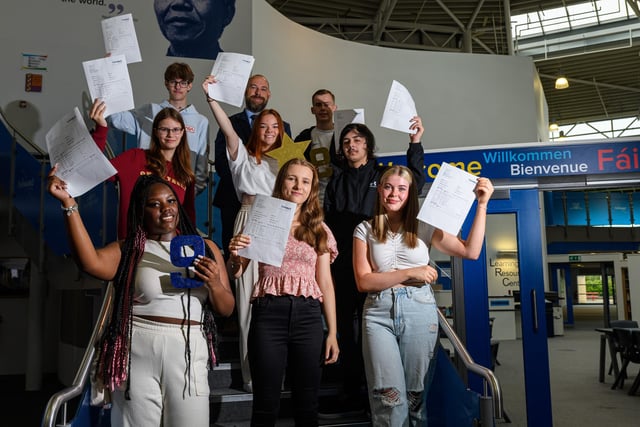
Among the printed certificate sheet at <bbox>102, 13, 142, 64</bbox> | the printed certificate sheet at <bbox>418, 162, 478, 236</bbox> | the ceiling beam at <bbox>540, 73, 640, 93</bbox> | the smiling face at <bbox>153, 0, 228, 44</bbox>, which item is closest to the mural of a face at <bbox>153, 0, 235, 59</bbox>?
the smiling face at <bbox>153, 0, 228, 44</bbox>

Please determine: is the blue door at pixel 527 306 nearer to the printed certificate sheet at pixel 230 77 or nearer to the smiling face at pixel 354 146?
the smiling face at pixel 354 146

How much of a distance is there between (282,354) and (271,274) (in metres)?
0.33

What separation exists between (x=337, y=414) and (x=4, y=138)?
4.28m

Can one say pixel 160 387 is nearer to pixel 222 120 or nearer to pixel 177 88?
pixel 222 120

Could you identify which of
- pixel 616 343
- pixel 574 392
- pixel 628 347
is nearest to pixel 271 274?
pixel 574 392

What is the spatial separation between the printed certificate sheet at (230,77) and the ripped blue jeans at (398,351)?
133cm

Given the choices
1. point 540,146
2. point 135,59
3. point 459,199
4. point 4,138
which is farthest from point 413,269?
point 4,138

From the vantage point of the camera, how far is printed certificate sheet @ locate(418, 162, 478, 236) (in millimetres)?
2676

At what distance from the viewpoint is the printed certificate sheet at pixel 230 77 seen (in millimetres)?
3178

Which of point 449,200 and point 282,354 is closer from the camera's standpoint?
point 282,354

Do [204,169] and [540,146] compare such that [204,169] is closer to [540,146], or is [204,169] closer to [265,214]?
[265,214]

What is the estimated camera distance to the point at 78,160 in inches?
89.5

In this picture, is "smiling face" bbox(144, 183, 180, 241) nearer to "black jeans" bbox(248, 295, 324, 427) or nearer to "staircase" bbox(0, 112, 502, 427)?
"black jeans" bbox(248, 295, 324, 427)

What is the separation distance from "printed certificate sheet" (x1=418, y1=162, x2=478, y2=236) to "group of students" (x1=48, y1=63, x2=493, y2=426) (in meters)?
0.08
